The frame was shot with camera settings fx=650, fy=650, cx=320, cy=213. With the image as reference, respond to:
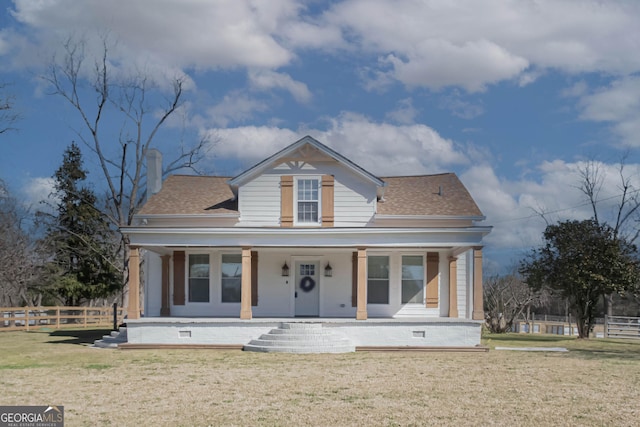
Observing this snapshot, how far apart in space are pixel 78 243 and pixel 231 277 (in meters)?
19.1

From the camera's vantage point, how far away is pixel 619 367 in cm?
1598

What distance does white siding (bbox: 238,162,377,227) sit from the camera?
22.1m

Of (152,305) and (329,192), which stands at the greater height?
(329,192)

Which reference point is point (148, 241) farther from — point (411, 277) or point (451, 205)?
point (451, 205)

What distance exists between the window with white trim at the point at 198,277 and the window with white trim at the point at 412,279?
6906mm

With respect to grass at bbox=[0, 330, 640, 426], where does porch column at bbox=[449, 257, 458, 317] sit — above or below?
above

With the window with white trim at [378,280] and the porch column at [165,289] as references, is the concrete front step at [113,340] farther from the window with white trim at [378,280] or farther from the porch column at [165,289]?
the window with white trim at [378,280]

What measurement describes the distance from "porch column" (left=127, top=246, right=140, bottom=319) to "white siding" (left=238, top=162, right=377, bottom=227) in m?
3.85

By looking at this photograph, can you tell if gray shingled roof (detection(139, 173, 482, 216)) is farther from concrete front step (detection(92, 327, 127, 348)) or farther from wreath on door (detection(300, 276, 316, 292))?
concrete front step (detection(92, 327, 127, 348))

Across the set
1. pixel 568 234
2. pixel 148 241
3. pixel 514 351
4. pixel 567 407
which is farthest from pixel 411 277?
pixel 567 407

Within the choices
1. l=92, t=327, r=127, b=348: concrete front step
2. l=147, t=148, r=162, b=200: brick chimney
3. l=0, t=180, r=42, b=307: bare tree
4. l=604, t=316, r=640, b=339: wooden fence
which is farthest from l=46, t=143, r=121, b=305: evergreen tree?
l=604, t=316, r=640, b=339: wooden fence

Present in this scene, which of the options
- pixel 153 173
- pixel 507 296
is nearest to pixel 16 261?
pixel 153 173

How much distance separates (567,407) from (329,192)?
12.6m

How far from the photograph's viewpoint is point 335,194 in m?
22.1
